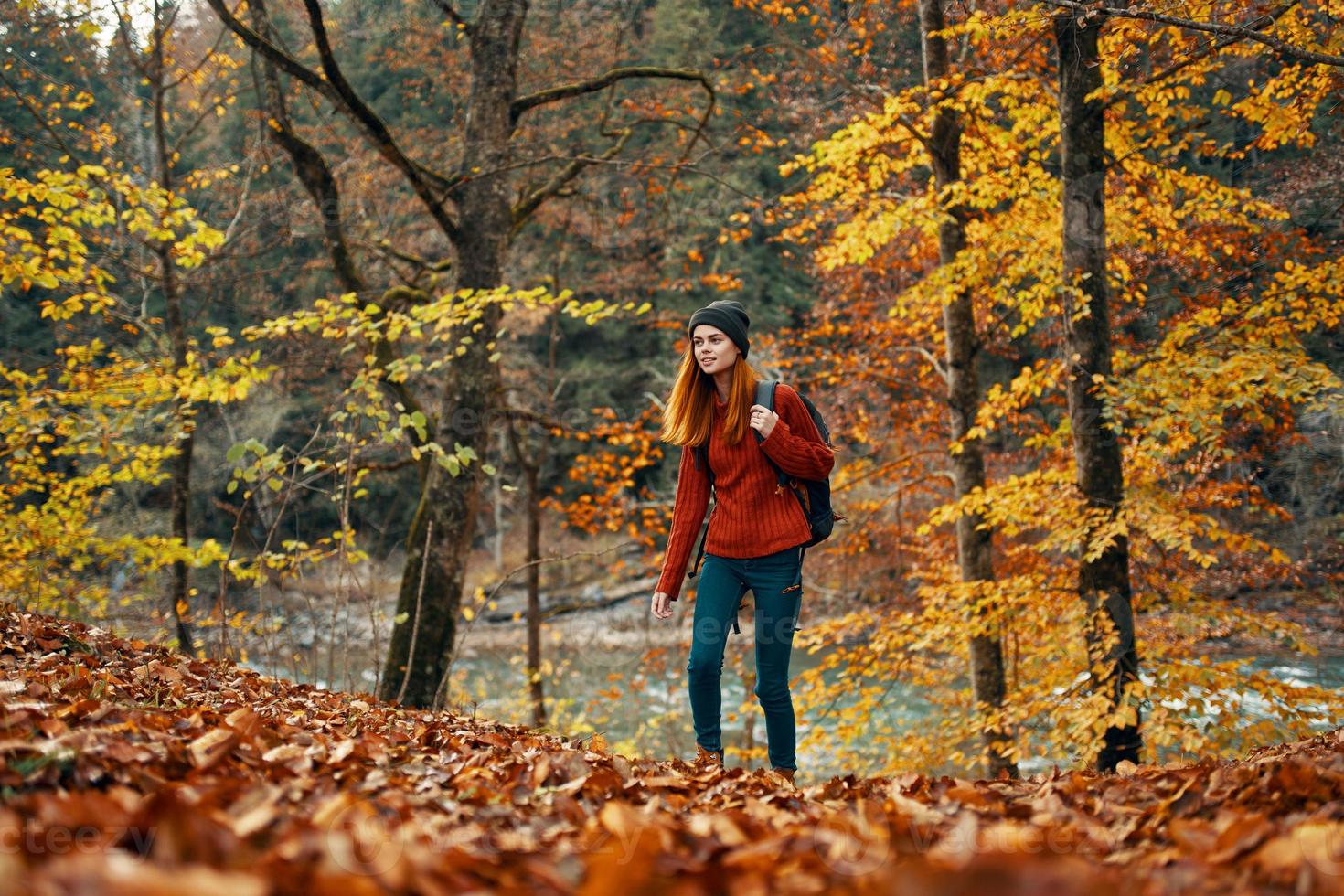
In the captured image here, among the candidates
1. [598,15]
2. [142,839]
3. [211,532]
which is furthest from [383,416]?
[211,532]

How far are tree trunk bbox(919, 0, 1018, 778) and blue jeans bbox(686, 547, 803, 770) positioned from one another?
4.64 meters

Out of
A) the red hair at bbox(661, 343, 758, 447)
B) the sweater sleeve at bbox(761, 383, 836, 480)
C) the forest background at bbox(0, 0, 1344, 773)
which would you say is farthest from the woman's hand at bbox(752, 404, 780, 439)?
the forest background at bbox(0, 0, 1344, 773)

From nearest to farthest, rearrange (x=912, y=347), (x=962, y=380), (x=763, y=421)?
1. (x=763, y=421)
2. (x=962, y=380)
3. (x=912, y=347)

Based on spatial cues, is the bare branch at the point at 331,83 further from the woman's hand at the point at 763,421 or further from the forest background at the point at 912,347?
the woman's hand at the point at 763,421

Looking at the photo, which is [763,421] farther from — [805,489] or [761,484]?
[805,489]

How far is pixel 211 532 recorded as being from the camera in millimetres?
26422

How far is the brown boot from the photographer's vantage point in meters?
3.53

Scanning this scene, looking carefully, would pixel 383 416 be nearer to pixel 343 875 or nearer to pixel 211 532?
pixel 343 875

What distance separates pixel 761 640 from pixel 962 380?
17.9 ft

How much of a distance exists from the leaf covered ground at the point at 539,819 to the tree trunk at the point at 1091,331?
3.03 metres

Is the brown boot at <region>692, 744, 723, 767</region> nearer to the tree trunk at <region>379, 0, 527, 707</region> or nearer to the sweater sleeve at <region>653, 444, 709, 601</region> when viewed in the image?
the sweater sleeve at <region>653, 444, 709, 601</region>

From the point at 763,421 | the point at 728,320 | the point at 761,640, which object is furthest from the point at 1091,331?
the point at 761,640

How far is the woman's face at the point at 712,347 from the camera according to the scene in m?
3.91

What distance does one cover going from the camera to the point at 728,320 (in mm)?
3932
